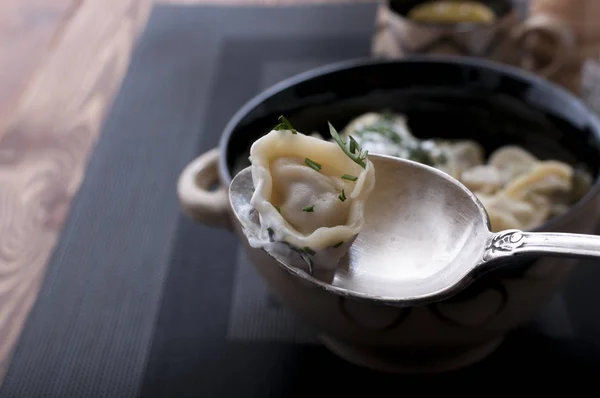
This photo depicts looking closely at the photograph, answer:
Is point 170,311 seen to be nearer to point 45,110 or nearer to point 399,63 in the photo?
point 399,63

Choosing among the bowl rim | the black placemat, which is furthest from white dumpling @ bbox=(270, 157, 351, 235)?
the black placemat

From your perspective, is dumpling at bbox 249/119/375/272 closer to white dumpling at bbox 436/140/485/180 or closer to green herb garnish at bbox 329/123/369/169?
green herb garnish at bbox 329/123/369/169

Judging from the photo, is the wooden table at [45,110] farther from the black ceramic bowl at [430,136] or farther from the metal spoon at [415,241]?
the metal spoon at [415,241]

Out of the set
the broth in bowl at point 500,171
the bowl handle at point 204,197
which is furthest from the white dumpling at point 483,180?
the bowl handle at point 204,197

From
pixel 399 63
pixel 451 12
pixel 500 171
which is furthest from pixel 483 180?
pixel 451 12

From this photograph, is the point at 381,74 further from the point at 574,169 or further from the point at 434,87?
the point at 574,169

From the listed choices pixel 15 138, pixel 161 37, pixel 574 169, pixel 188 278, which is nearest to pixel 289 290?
pixel 188 278
